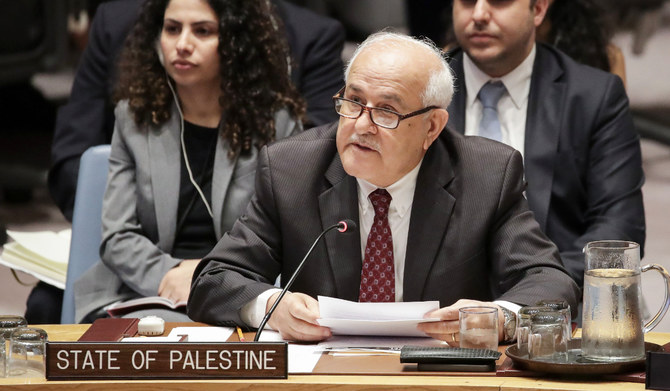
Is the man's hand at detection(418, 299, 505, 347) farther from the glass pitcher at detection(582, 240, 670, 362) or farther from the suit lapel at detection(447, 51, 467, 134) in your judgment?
the suit lapel at detection(447, 51, 467, 134)

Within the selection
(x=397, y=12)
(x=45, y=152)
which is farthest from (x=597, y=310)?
(x=45, y=152)

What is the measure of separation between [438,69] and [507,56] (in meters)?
1.05

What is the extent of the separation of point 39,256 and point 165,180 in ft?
1.66

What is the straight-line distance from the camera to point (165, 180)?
143 inches

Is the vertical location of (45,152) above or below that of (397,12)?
below

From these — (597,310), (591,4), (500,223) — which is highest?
(591,4)

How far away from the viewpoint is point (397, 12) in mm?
5660

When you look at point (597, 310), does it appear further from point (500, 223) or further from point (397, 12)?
point (397, 12)

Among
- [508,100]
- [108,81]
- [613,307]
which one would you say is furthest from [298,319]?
[108,81]

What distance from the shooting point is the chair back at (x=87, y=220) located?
3.55 m

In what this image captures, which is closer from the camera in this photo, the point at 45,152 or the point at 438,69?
the point at 438,69

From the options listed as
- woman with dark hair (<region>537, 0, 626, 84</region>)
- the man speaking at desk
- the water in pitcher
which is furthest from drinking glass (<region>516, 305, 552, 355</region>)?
woman with dark hair (<region>537, 0, 626, 84</region>)

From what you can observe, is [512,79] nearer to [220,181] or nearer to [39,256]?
[220,181]

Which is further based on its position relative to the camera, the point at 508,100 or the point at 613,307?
the point at 508,100
